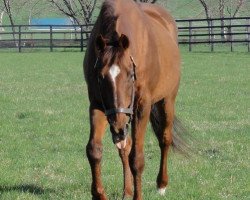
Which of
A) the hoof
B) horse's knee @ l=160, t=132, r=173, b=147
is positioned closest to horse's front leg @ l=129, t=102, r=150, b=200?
the hoof

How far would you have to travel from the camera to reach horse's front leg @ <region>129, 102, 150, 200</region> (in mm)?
5238

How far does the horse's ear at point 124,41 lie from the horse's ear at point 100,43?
13 cm

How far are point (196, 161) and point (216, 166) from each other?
0.29 meters

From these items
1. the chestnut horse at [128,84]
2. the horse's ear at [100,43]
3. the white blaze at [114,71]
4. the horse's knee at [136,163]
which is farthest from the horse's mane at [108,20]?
the horse's knee at [136,163]

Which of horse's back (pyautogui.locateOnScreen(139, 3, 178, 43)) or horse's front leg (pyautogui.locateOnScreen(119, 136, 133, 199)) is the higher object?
horse's back (pyautogui.locateOnScreen(139, 3, 178, 43))

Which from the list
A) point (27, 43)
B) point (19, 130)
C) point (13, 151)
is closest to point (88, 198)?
point (13, 151)

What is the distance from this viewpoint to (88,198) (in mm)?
5637

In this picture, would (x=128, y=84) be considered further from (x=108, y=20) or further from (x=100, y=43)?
(x=108, y=20)

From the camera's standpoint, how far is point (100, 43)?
4.67 m

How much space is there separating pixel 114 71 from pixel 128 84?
0.17 meters

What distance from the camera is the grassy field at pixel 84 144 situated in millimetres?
6062

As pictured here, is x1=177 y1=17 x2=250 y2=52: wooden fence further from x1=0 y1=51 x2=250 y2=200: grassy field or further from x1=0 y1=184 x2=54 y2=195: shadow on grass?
x1=0 y1=184 x2=54 y2=195: shadow on grass

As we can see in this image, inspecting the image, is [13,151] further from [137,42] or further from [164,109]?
[137,42]

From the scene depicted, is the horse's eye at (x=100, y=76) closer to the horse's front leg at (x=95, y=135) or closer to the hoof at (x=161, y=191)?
the horse's front leg at (x=95, y=135)
